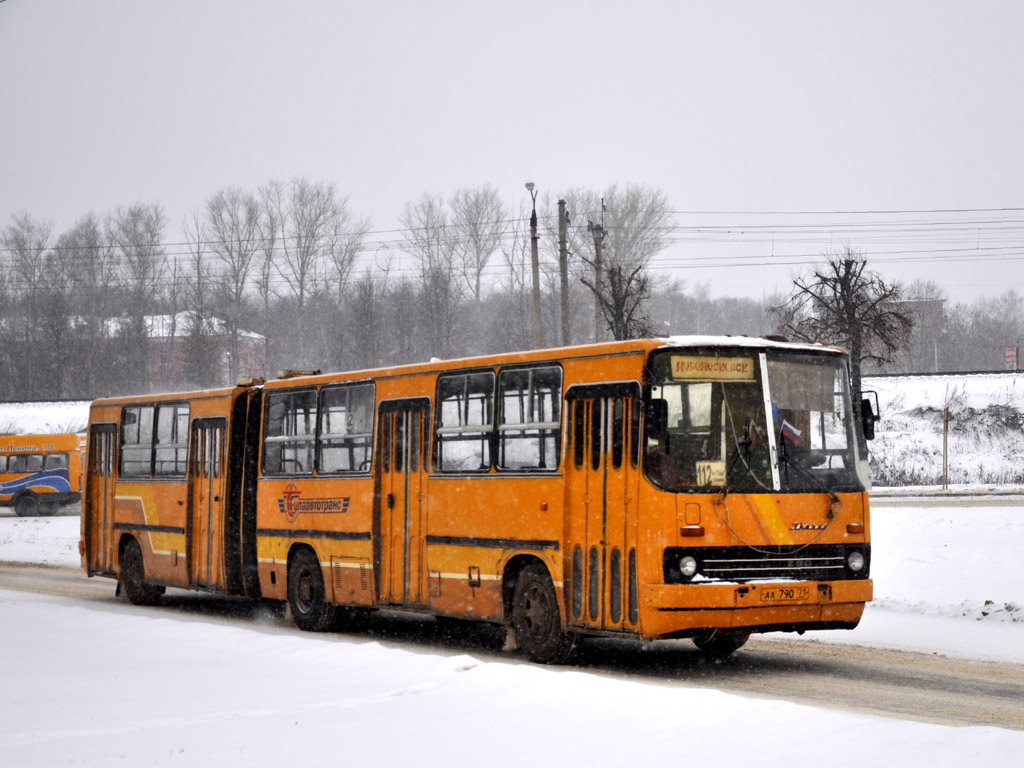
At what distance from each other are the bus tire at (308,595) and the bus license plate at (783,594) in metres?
6.57

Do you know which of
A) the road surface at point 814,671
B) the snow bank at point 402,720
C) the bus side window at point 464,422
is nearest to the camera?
the snow bank at point 402,720

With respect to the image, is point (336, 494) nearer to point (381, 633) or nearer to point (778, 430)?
point (381, 633)

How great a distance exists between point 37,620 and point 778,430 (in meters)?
9.09

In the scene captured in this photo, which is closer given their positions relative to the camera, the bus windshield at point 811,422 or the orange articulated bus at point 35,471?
the bus windshield at point 811,422

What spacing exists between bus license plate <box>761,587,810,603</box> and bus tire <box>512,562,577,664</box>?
6.28 ft

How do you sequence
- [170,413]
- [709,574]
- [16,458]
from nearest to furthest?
[709,574]
[170,413]
[16,458]

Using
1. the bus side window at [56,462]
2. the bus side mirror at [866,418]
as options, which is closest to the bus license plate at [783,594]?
the bus side mirror at [866,418]

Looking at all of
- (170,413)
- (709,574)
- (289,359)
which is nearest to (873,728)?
(709,574)

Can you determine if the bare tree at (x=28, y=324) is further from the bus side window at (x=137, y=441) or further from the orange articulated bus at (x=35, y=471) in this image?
Result: the bus side window at (x=137, y=441)

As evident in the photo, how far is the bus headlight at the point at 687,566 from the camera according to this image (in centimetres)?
1133

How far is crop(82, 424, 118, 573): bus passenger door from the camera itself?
2155 centimetres

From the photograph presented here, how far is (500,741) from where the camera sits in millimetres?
7773

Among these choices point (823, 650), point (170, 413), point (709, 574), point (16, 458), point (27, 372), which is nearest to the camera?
point (709, 574)

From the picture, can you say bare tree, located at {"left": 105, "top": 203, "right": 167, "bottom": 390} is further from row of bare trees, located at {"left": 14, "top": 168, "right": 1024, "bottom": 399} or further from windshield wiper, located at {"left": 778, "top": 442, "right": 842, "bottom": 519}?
windshield wiper, located at {"left": 778, "top": 442, "right": 842, "bottom": 519}
